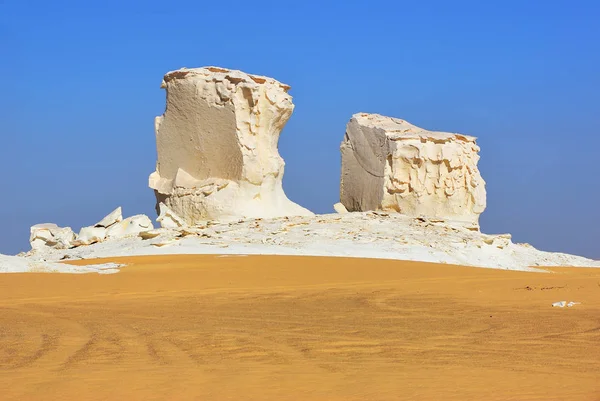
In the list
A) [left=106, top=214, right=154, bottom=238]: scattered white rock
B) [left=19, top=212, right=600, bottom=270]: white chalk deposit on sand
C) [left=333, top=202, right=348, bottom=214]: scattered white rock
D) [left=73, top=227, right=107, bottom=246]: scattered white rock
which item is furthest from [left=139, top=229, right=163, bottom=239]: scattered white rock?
[left=333, top=202, right=348, bottom=214]: scattered white rock

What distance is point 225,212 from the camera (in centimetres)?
2327

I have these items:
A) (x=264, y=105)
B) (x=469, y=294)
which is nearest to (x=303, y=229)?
(x=264, y=105)

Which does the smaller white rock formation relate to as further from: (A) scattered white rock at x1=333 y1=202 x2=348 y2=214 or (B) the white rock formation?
(A) scattered white rock at x1=333 y1=202 x2=348 y2=214

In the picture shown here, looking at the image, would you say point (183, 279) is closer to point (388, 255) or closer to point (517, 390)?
point (388, 255)

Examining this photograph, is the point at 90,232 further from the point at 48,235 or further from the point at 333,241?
the point at 333,241

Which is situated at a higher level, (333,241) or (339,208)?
(339,208)

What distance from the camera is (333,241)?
1997 cm

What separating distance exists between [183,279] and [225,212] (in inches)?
374

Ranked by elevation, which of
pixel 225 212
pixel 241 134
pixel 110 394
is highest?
pixel 241 134

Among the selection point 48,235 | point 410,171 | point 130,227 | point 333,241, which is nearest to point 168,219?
point 130,227

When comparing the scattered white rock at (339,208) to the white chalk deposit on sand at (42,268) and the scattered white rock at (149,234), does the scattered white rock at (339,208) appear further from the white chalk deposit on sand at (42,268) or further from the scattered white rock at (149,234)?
the white chalk deposit on sand at (42,268)

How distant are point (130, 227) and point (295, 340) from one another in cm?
1597

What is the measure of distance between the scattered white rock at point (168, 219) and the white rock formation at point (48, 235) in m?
2.31

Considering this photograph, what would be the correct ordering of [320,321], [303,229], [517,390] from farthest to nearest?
1. [303,229]
2. [320,321]
3. [517,390]
